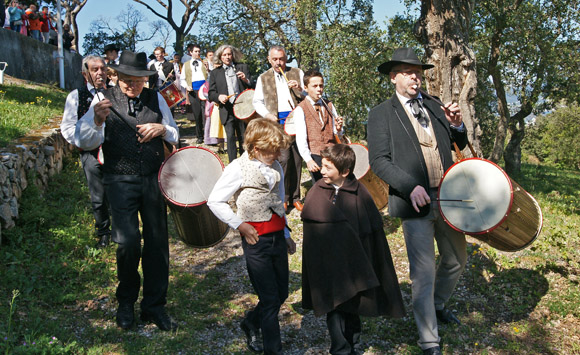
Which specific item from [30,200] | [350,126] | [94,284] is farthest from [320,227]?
[350,126]

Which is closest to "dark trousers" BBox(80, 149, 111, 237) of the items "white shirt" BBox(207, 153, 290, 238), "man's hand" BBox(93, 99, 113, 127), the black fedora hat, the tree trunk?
"man's hand" BBox(93, 99, 113, 127)

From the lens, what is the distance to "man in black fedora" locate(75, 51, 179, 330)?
4.10 metres

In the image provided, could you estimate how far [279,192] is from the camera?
13.1 ft

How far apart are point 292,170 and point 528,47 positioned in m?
9.27

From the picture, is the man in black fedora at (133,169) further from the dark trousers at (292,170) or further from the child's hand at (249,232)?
the dark trousers at (292,170)

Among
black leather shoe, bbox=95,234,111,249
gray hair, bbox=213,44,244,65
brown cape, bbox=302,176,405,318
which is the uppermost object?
gray hair, bbox=213,44,244,65

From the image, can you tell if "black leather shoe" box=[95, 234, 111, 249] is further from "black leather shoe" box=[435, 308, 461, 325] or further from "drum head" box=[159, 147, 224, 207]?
"black leather shoe" box=[435, 308, 461, 325]

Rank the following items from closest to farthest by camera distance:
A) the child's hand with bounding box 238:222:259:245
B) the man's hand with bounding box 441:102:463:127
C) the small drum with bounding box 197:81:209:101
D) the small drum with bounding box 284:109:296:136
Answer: the child's hand with bounding box 238:222:259:245 → the man's hand with bounding box 441:102:463:127 → the small drum with bounding box 284:109:296:136 → the small drum with bounding box 197:81:209:101

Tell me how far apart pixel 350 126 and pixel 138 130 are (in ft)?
29.7

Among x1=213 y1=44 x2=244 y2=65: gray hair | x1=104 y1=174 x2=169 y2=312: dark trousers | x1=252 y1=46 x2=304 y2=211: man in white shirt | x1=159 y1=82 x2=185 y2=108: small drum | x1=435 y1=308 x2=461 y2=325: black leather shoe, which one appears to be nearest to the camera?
x1=104 y1=174 x2=169 y2=312: dark trousers

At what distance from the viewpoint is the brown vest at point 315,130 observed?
617 cm

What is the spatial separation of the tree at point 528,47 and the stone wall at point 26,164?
1006 cm

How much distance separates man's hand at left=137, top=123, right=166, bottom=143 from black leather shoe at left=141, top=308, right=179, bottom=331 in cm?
142

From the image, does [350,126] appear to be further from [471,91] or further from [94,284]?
[94,284]
